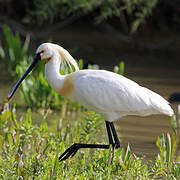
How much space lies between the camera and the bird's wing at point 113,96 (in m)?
5.04

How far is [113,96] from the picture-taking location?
508 centimetres

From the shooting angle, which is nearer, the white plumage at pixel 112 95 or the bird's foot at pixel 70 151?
Answer: the bird's foot at pixel 70 151

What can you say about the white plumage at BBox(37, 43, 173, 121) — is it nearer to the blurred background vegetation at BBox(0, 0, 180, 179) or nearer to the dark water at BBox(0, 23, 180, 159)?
the blurred background vegetation at BBox(0, 0, 180, 179)

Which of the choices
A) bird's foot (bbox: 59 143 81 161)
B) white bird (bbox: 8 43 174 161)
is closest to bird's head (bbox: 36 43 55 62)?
white bird (bbox: 8 43 174 161)

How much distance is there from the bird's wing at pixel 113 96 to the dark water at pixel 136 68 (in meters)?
1.01

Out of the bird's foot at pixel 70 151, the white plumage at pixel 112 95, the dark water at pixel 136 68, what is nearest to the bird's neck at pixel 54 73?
the white plumage at pixel 112 95

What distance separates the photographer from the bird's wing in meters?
5.04

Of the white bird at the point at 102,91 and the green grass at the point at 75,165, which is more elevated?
the white bird at the point at 102,91

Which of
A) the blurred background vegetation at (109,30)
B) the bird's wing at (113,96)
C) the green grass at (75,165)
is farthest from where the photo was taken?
the blurred background vegetation at (109,30)

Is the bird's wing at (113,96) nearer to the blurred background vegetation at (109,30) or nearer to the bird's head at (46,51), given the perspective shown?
the bird's head at (46,51)

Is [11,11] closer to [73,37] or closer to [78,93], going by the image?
[73,37]

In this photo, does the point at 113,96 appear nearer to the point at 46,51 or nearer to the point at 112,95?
the point at 112,95

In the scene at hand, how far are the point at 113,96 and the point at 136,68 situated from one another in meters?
6.51

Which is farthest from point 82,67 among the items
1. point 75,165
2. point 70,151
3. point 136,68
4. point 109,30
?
point 109,30
